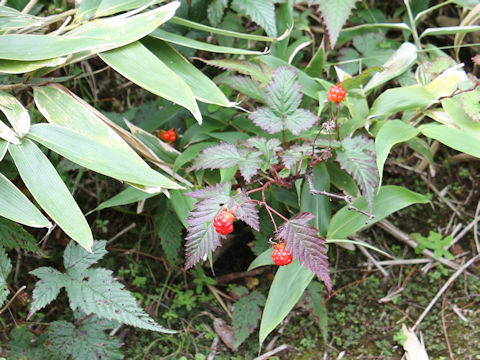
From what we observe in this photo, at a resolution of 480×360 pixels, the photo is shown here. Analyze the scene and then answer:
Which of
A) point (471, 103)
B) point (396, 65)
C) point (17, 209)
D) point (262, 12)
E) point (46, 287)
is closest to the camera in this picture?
point (17, 209)

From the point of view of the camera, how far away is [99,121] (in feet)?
4.39

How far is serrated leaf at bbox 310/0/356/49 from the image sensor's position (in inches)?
57.3

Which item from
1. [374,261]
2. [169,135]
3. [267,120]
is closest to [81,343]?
[169,135]

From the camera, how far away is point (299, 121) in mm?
1299

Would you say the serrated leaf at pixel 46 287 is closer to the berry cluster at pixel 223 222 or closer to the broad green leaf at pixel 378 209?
the berry cluster at pixel 223 222

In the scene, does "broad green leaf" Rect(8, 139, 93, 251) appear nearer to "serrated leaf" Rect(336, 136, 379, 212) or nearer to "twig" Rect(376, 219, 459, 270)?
"serrated leaf" Rect(336, 136, 379, 212)

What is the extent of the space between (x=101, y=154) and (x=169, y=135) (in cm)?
41

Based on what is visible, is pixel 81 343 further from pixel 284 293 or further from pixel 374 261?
pixel 374 261

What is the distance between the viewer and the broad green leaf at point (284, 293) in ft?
4.49

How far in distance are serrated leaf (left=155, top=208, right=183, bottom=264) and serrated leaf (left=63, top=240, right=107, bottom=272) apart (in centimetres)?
25

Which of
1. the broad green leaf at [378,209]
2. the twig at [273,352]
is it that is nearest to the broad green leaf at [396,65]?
the broad green leaf at [378,209]

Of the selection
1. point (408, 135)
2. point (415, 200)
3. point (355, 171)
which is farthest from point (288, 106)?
point (415, 200)

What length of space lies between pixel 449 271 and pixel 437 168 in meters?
0.45

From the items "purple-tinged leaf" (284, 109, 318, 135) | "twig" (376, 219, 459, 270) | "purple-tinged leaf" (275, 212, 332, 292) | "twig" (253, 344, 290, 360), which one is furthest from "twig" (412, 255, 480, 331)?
"purple-tinged leaf" (284, 109, 318, 135)
